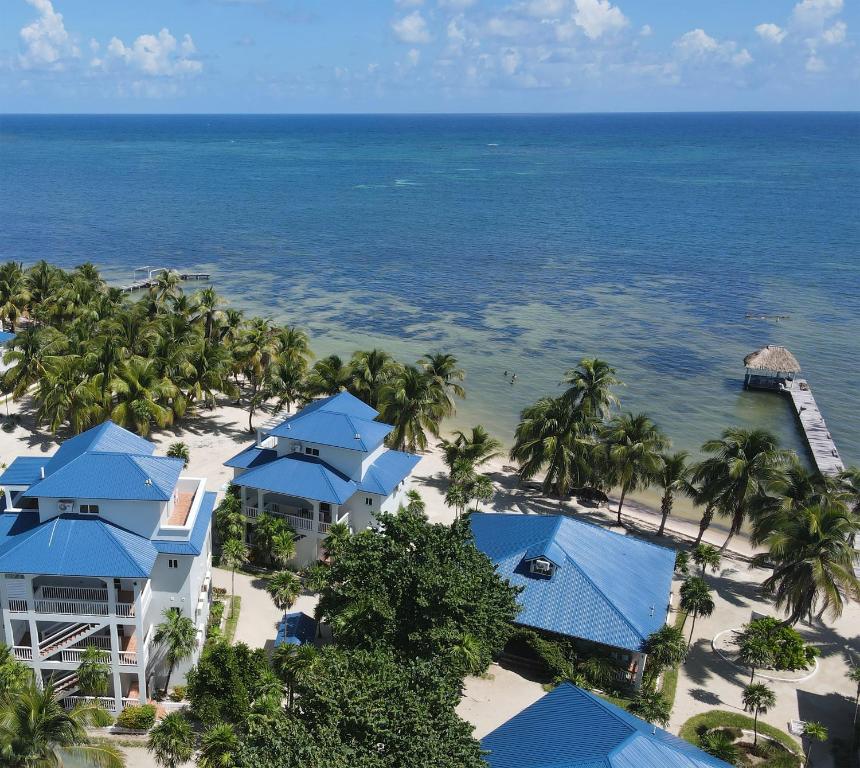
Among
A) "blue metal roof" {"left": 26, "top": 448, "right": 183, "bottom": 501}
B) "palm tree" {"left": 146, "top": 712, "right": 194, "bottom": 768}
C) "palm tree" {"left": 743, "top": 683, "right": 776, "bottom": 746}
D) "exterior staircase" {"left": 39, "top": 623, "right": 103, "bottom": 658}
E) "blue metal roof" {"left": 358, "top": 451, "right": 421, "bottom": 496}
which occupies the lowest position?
"palm tree" {"left": 743, "top": 683, "right": 776, "bottom": 746}

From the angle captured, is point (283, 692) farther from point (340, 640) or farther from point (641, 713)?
point (641, 713)

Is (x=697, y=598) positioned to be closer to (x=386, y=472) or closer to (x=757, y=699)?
(x=757, y=699)

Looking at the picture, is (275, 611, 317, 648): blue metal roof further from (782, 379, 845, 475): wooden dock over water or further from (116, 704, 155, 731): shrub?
(782, 379, 845, 475): wooden dock over water

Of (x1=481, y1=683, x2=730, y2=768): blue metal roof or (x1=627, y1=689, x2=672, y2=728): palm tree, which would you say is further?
(x1=627, y1=689, x2=672, y2=728): palm tree

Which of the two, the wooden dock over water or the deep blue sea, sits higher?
the deep blue sea

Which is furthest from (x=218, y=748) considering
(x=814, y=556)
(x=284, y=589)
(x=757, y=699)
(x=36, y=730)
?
(x=814, y=556)

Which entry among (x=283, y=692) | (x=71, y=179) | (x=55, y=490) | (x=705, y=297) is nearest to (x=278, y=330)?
→ (x=55, y=490)

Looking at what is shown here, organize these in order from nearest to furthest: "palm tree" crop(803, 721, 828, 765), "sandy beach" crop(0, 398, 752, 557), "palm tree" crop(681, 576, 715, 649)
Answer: "palm tree" crop(803, 721, 828, 765) < "palm tree" crop(681, 576, 715, 649) < "sandy beach" crop(0, 398, 752, 557)

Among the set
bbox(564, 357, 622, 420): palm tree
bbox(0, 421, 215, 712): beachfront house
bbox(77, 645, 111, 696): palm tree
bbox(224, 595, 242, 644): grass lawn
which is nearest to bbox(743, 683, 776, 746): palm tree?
bbox(224, 595, 242, 644): grass lawn
